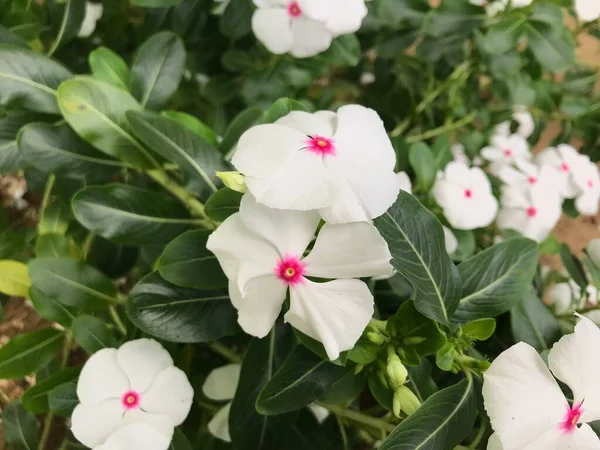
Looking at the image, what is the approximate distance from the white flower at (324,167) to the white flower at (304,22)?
0.28 m

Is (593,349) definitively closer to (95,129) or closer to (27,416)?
(95,129)

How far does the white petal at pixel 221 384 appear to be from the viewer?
724mm

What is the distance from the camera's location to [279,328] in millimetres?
647

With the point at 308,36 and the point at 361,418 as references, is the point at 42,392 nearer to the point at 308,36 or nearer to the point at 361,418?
the point at 361,418

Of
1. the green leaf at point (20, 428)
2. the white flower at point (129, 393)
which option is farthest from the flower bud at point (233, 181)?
the green leaf at point (20, 428)

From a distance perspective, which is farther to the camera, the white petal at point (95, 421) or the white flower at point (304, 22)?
the white flower at point (304, 22)

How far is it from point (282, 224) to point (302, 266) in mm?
42

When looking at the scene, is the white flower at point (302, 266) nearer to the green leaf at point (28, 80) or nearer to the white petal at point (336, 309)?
the white petal at point (336, 309)

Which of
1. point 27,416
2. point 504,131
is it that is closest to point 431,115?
point 504,131

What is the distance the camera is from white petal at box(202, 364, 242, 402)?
0.72 meters

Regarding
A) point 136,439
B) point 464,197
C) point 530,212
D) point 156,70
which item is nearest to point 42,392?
point 136,439

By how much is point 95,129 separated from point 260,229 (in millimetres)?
270

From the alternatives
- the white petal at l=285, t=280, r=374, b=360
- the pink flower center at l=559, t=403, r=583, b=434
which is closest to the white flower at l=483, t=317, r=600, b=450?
the pink flower center at l=559, t=403, r=583, b=434

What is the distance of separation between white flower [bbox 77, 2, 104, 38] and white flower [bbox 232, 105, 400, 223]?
70cm
